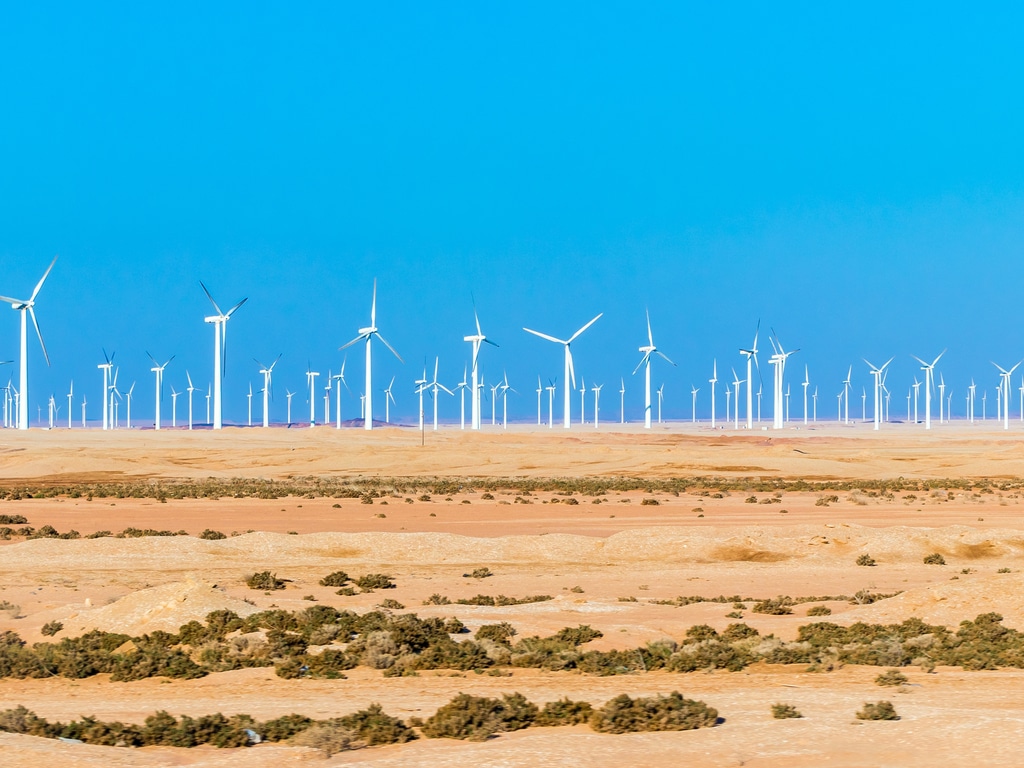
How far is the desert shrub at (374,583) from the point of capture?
3378 cm

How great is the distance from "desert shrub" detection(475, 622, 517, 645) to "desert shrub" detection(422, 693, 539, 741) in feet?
21.3

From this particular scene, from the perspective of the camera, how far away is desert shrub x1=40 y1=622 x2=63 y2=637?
24438mm

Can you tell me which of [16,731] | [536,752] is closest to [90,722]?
[16,731]

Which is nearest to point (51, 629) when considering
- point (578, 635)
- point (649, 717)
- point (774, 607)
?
point (578, 635)

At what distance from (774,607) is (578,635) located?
680cm

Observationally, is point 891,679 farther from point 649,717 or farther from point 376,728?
point 376,728

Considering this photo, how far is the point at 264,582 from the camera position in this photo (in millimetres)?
33344

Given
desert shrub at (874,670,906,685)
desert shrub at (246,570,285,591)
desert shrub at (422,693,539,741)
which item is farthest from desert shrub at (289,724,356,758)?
desert shrub at (246,570,285,591)

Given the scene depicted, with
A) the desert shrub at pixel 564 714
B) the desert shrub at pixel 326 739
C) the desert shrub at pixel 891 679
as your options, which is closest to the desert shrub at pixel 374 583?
the desert shrub at pixel 891 679

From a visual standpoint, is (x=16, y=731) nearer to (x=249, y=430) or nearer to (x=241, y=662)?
(x=241, y=662)

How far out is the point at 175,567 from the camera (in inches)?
1481

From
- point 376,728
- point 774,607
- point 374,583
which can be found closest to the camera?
point 376,728

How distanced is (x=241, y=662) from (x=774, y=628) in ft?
35.9

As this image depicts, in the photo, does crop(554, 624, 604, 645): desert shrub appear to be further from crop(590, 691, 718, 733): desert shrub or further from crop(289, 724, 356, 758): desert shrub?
crop(289, 724, 356, 758): desert shrub
